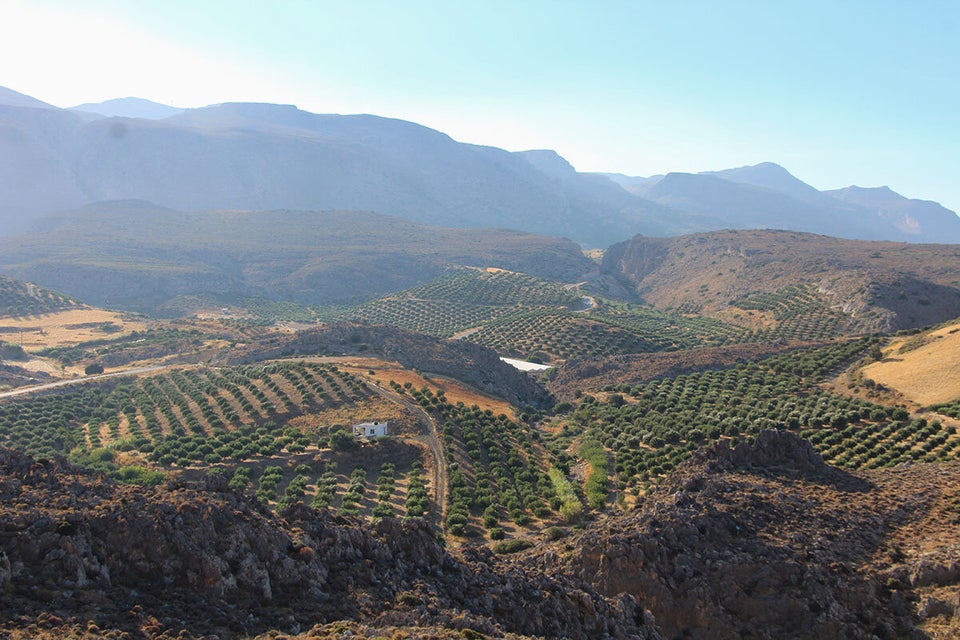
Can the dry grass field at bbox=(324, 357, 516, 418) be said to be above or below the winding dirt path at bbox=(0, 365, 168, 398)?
above

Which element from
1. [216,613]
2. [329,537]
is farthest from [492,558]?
[216,613]

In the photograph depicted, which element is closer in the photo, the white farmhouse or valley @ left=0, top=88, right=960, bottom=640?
valley @ left=0, top=88, right=960, bottom=640

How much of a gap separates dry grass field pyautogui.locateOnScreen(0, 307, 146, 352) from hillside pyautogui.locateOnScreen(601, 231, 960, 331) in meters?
96.4

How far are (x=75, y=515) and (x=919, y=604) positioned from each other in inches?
867

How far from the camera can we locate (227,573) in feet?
45.1

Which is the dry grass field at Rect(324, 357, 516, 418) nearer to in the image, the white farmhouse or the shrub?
the white farmhouse

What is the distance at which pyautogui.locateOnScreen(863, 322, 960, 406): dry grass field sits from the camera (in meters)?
41.2

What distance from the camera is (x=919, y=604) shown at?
18484 mm

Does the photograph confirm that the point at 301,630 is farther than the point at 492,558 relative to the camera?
No

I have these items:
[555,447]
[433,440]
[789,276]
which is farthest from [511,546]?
[789,276]

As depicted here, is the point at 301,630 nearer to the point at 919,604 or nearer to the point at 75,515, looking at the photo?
the point at 75,515

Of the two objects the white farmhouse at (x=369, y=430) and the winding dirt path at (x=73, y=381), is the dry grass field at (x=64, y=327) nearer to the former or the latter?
the winding dirt path at (x=73, y=381)

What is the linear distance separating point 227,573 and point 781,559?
52.6ft

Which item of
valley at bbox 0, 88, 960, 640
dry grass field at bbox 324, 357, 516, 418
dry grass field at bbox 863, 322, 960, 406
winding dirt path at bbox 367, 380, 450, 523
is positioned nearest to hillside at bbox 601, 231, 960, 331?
valley at bbox 0, 88, 960, 640
